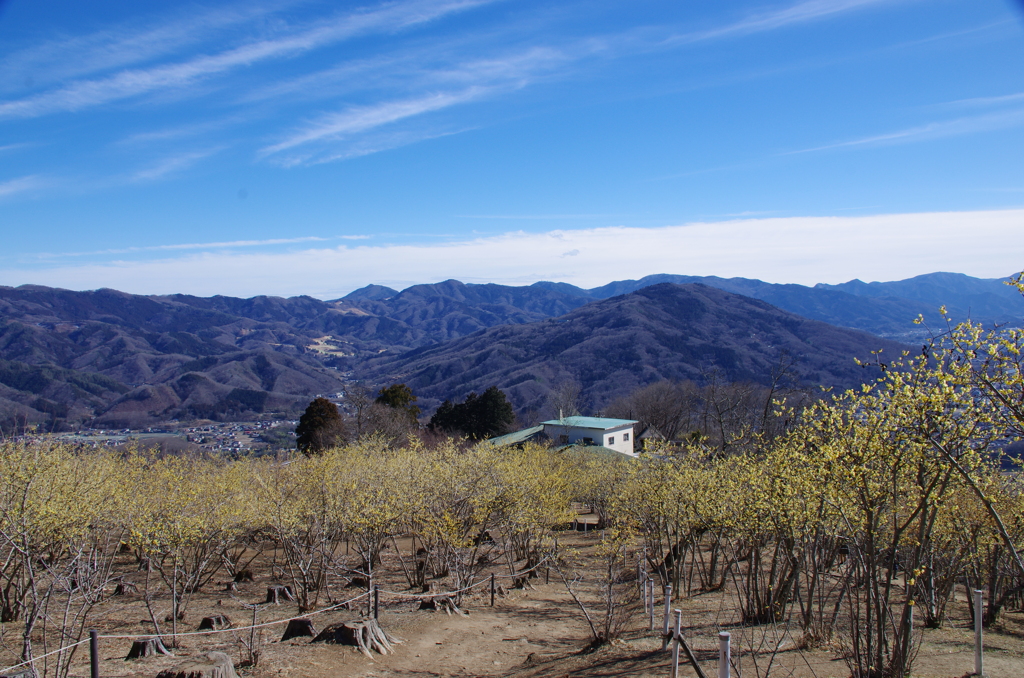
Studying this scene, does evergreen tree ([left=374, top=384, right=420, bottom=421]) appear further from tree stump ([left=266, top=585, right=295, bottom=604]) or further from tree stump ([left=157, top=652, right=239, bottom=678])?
tree stump ([left=157, top=652, right=239, bottom=678])

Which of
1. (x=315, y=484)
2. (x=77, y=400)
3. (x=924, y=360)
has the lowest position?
(x=77, y=400)

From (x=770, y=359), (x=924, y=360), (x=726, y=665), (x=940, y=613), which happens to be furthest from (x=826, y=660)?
(x=770, y=359)

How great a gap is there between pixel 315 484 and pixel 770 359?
158 m

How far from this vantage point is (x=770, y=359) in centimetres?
15550

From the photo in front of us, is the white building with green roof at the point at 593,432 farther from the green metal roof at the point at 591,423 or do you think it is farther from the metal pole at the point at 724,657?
the metal pole at the point at 724,657

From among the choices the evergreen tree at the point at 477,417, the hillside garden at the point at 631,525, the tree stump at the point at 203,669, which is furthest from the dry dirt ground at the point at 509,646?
the evergreen tree at the point at 477,417

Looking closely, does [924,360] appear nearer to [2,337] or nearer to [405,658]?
[405,658]

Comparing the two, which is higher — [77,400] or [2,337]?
[2,337]

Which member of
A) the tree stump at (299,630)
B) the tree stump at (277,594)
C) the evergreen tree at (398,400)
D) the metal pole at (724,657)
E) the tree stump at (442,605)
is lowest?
the tree stump at (277,594)

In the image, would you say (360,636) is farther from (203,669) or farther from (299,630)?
(203,669)

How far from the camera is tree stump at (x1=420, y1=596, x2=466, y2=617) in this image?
15.5m

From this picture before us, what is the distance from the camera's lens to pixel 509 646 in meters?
13.5

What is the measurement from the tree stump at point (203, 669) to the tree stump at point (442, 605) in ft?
23.3

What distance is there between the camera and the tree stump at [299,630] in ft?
43.3
